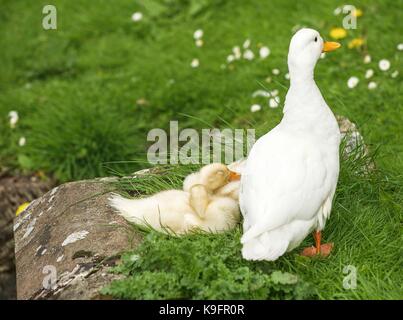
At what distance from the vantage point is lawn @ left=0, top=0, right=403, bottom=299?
404 cm

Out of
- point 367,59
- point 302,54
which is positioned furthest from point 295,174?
point 367,59

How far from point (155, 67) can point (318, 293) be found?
342 cm

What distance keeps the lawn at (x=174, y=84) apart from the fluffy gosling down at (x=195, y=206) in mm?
121

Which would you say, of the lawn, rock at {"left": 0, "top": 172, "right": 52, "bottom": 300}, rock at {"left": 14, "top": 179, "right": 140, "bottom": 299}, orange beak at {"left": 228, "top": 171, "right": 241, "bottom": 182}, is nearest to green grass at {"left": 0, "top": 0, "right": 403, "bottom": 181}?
the lawn

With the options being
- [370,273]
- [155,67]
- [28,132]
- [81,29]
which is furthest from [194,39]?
[370,273]

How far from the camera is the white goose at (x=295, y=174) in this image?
311cm

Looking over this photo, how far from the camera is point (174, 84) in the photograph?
6008mm

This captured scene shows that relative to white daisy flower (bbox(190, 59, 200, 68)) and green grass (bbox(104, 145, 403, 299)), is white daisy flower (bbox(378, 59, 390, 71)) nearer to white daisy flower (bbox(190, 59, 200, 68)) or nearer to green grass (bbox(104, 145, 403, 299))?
white daisy flower (bbox(190, 59, 200, 68))

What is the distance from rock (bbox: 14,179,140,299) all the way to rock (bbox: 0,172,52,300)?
1.04 m

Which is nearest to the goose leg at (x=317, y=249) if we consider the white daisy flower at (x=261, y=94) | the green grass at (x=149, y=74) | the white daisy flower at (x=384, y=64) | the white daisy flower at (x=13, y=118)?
the green grass at (x=149, y=74)

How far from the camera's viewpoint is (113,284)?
3.17 m

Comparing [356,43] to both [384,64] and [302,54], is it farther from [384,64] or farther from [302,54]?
[302,54]

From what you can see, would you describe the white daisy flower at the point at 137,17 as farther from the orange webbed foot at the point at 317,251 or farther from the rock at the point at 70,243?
the orange webbed foot at the point at 317,251

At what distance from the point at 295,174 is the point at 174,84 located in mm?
2973
